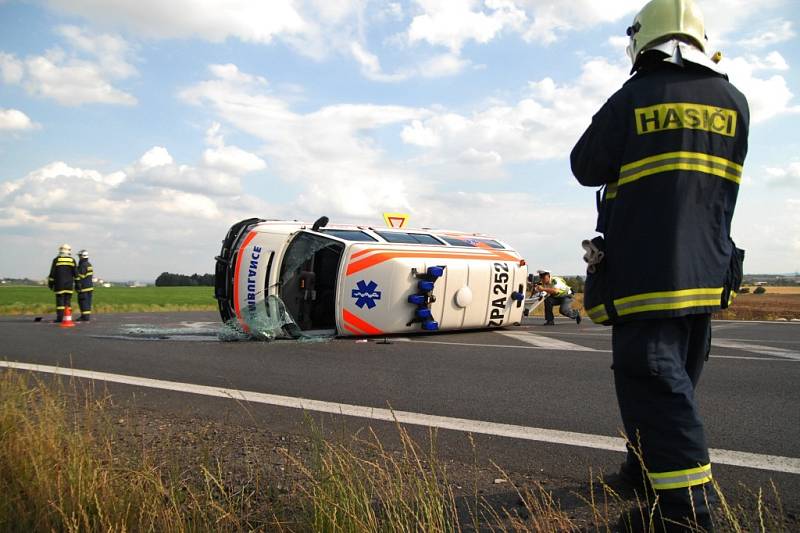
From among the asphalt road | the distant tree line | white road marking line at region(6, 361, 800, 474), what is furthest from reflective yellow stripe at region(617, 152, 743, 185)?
the distant tree line

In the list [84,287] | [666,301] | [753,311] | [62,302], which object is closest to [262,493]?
[666,301]

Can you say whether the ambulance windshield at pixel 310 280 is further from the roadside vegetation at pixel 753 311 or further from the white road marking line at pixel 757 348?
the white road marking line at pixel 757 348

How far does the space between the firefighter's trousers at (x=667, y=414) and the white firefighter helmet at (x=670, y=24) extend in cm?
Answer: 108

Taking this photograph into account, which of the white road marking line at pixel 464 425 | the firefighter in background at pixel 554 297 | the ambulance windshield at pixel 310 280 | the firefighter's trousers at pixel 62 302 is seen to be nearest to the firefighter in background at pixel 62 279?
the firefighter's trousers at pixel 62 302

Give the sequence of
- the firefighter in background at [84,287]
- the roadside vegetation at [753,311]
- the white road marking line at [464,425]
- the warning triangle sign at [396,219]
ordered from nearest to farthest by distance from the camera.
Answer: the white road marking line at [464,425], the warning triangle sign at [396,219], the firefighter in background at [84,287], the roadside vegetation at [753,311]

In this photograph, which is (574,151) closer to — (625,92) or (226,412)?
(625,92)

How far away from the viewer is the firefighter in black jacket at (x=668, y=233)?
2.18 metres

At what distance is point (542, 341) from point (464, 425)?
217 inches

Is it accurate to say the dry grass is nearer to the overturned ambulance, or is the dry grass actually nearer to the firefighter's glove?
the overturned ambulance

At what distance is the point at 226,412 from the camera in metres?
4.61

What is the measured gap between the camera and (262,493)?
2834 millimetres

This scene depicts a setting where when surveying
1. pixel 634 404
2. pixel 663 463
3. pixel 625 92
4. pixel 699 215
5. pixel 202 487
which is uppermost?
pixel 625 92

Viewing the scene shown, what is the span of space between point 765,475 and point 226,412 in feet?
11.3

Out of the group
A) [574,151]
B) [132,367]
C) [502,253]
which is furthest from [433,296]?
[574,151]
